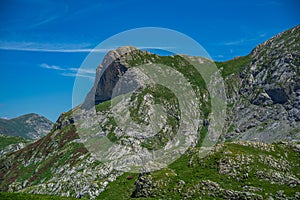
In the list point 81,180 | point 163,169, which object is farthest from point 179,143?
point 163,169

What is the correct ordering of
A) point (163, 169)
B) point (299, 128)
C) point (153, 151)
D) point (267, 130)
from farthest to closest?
point (267, 130) < point (299, 128) < point (153, 151) < point (163, 169)

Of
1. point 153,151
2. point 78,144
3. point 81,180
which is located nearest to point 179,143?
point 153,151

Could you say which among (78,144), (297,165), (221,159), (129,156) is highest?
(78,144)

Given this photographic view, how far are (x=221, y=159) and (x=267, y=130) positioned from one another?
127746 mm

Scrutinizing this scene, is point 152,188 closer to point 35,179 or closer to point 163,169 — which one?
point 163,169

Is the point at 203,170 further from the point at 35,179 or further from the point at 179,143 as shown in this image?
the point at 35,179

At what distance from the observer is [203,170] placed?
81.8 meters

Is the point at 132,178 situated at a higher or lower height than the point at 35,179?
lower

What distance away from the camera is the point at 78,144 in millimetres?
191625

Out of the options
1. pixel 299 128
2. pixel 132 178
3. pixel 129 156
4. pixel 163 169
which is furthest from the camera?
pixel 299 128

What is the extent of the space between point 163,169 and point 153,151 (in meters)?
85.0

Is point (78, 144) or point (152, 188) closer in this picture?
point (152, 188)

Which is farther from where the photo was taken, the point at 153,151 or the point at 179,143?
the point at 179,143

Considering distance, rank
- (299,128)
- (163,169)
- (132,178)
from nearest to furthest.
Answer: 1. (163,169)
2. (132,178)
3. (299,128)
